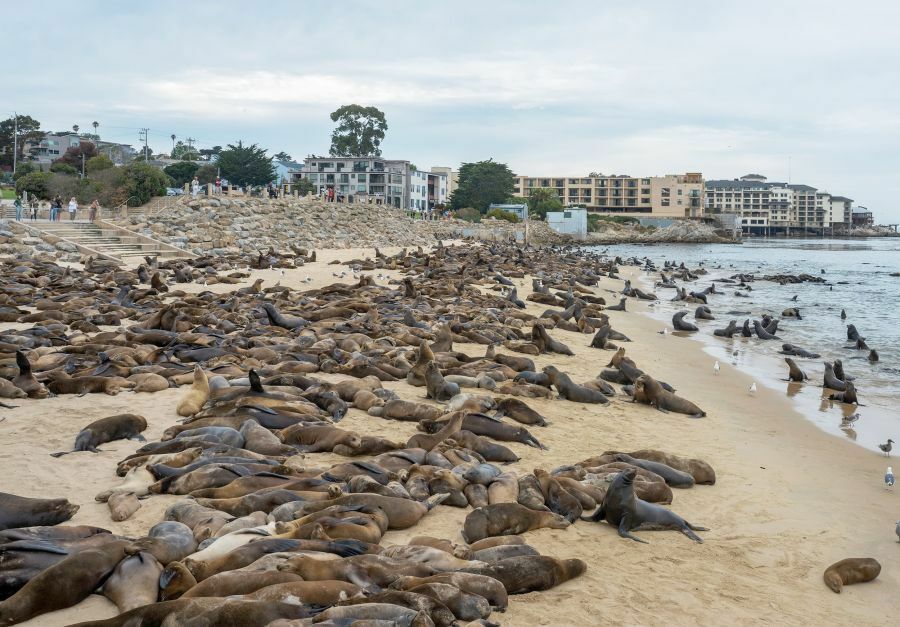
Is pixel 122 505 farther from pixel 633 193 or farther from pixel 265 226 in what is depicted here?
pixel 633 193

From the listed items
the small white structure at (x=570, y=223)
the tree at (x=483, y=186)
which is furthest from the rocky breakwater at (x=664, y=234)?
the tree at (x=483, y=186)

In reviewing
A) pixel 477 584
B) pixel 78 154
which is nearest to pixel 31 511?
pixel 477 584

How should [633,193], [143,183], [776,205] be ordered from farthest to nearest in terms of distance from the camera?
1. [776,205]
2. [633,193]
3. [143,183]

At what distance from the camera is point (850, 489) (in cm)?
859

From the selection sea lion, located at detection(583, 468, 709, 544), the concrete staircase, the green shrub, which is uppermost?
the green shrub

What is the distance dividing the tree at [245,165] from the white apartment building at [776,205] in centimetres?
12247

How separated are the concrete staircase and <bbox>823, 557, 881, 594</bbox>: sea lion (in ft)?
93.9

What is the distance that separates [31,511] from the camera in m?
5.40

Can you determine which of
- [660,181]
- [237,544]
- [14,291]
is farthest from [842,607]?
[660,181]

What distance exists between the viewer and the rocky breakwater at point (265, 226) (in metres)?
37.2

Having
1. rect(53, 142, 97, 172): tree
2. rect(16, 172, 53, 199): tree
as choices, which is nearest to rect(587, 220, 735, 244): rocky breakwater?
→ rect(53, 142, 97, 172): tree

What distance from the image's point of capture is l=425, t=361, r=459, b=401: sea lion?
10.5m

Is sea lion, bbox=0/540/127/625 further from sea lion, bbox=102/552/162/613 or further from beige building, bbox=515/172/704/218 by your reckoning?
beige building, bbox=515/172/704/218

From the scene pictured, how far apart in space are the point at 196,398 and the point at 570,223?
9162 centimetres
